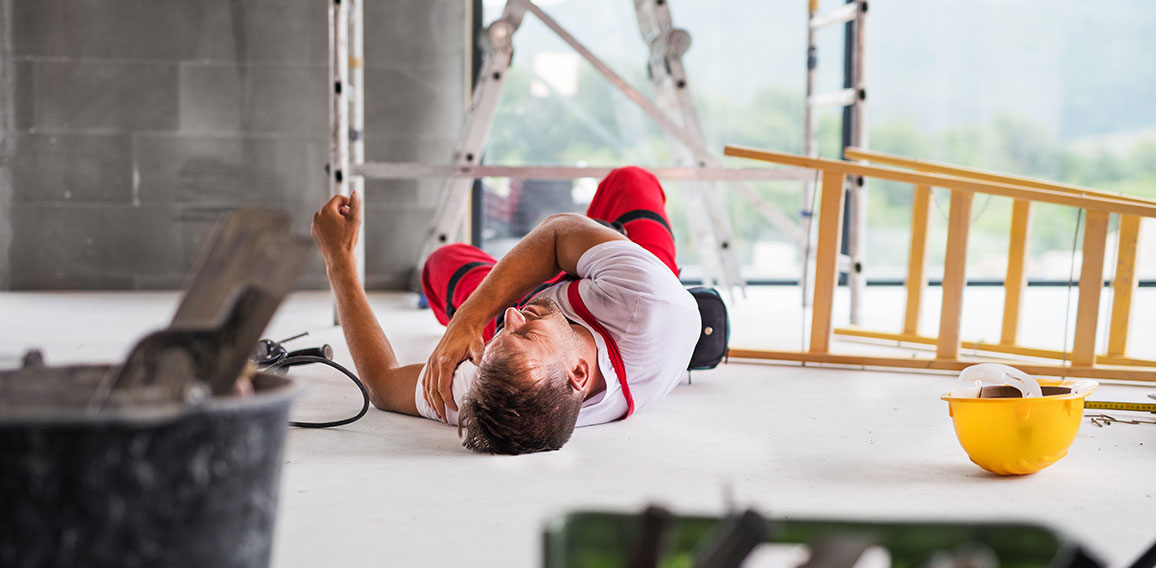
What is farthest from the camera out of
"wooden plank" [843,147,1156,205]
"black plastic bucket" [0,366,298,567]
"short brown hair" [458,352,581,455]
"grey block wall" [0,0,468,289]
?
"grey block wall" [0,0,468,289]

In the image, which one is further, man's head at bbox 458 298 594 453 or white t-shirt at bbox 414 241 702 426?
white t-shirt at bbox 414 241 702 426

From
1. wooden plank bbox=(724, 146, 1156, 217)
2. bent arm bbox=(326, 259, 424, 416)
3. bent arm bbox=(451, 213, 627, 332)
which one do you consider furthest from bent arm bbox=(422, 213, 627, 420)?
wooden plank bbox=(724, 146, 1156, 217)

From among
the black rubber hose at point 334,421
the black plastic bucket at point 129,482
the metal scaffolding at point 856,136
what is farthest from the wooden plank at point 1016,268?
the black plastic bucket at point 129,482

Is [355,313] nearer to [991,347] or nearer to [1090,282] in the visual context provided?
[1090,282]

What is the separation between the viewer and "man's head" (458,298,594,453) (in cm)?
154

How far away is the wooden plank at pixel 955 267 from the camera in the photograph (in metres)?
2.58

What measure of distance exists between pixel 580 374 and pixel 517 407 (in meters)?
0.18

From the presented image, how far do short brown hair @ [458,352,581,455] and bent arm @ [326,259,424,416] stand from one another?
372 millimetres

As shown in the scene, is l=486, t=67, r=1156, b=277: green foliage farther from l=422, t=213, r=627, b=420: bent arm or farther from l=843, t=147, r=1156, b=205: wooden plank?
l=422, t=213, r=627, b=420: bent arm

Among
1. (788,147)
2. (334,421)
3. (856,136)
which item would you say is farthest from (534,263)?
(788,147)

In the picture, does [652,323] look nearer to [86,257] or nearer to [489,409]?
[489,409]

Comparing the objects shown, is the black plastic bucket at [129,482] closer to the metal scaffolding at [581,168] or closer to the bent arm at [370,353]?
the bent arm at [370,353]

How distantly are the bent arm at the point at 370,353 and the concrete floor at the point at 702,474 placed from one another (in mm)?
56

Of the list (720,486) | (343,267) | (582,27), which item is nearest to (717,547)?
(720,486)
